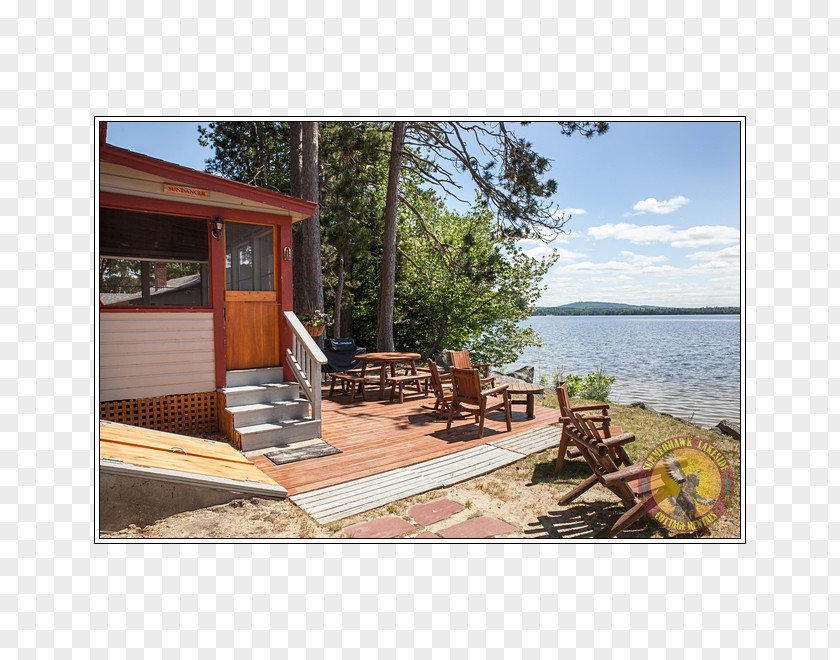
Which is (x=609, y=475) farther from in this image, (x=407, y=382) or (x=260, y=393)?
(x=407, y=382)

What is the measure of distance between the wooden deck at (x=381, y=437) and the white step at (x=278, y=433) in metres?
0.21

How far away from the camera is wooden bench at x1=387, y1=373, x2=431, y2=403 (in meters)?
7.55

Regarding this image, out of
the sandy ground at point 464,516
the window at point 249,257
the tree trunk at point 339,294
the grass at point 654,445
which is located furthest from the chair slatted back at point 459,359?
the tree trunk at point 339,294

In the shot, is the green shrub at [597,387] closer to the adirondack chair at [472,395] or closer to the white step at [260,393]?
the adirondack chair at [472,395]

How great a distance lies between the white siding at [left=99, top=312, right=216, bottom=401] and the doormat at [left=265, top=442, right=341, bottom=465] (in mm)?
1286

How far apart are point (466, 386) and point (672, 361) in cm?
460

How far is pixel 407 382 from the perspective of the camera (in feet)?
25.4

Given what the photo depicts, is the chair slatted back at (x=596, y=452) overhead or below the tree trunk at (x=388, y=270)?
below

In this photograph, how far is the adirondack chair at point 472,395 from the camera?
5453 millimetres

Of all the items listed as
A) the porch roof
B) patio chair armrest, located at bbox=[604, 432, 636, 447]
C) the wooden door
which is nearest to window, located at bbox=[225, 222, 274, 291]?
the wooden door

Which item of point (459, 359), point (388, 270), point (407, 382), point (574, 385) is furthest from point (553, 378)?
point (388, 270)
